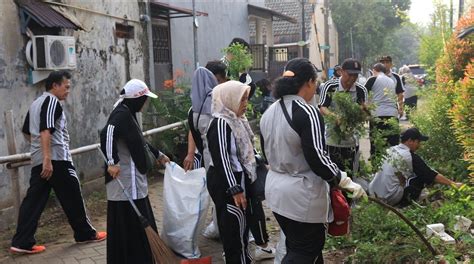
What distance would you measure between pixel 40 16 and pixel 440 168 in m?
5.31

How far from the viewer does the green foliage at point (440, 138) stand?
6.49 metres

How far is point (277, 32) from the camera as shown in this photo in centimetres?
2820

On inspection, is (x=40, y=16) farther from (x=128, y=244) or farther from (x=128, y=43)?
(x=128, y=244)

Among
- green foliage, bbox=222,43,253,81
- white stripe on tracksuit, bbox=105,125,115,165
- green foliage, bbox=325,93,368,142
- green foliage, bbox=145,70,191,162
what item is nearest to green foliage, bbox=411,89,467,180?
green foliage, bbox=325,93,368,142

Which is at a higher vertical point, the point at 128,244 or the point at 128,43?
the point at 128,43

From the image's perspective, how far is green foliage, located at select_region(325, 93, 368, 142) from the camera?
4.69 m

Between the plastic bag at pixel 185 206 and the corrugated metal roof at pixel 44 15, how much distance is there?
8.86 ft

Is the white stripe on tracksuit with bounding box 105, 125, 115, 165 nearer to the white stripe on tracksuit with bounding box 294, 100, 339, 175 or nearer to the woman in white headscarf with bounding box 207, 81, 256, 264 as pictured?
the woman in white headscarf with bounding box 207, 81, 256, 264

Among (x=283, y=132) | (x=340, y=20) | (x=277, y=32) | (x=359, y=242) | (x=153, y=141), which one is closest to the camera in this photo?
(x=283, y=132)

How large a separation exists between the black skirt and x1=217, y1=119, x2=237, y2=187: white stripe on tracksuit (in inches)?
34.3

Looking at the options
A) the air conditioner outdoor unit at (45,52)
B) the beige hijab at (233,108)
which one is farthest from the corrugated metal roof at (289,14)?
the beige hijab at (233,108)

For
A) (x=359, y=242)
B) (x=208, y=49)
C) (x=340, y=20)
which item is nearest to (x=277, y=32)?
(x=340, y=20)

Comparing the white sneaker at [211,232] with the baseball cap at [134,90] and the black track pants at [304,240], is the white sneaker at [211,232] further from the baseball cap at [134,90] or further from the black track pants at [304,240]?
the black track pants at [304,240]

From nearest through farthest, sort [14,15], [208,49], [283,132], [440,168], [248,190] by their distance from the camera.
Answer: [283,132] < [248,190] < [14,15] < [440,168] < [208,49]
